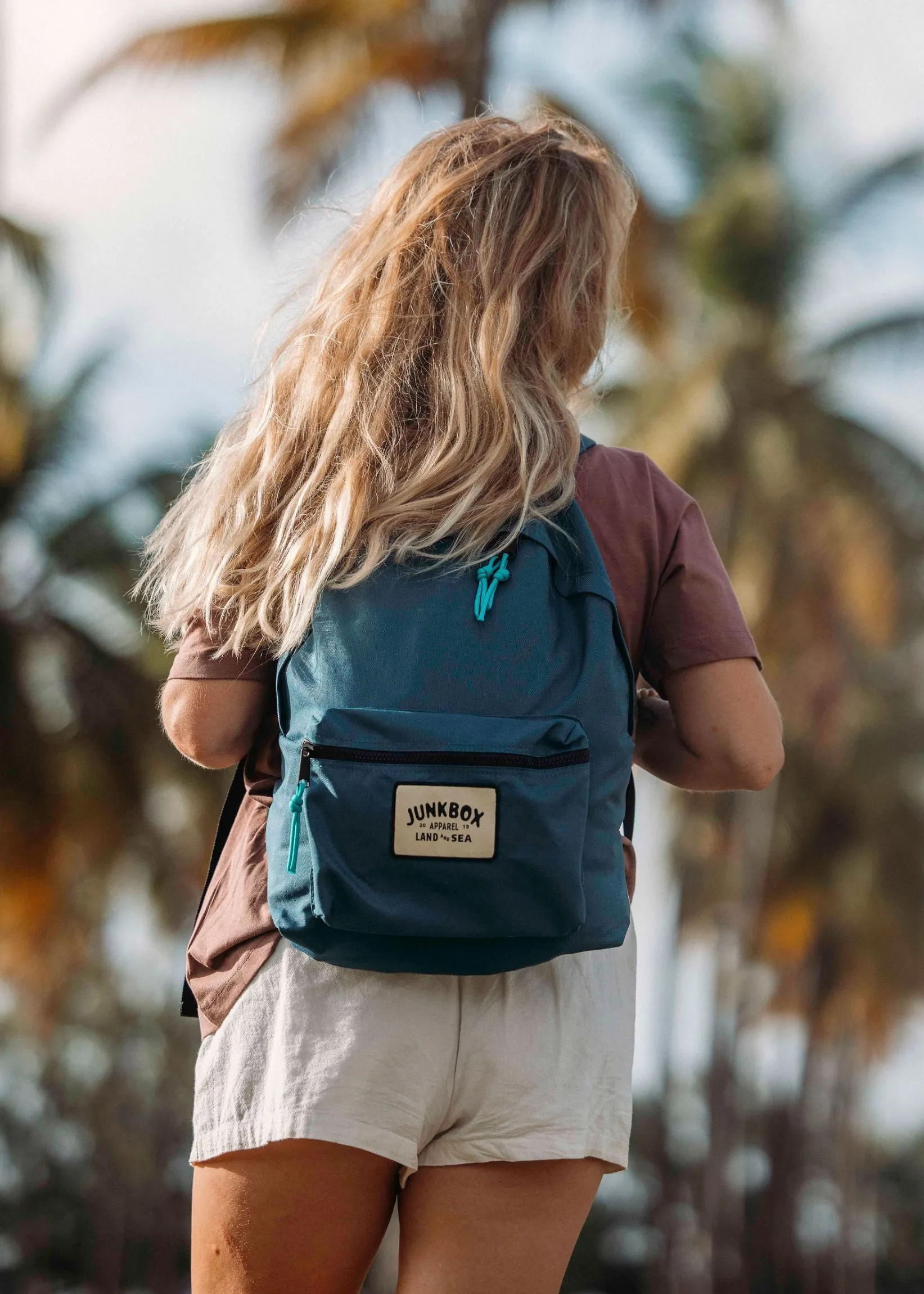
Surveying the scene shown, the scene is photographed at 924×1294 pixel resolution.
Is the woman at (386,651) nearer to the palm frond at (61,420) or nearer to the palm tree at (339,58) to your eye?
the palm tree at (339,58)

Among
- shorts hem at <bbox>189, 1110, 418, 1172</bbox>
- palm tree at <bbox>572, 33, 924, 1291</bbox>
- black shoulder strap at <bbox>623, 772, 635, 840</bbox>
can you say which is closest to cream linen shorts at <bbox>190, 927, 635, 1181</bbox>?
shorts hem at <bbox>189, 1110, 418, 1172</bbox>

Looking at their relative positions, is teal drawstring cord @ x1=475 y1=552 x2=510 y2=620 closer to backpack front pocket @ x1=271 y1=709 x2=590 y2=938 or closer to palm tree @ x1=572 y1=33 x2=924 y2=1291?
backpack front pocket @ x1=271 y1=709 x2=590 y2=938

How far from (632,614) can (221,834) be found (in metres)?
0.61

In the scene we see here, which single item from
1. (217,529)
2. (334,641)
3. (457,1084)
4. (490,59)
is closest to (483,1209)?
(457,1084)

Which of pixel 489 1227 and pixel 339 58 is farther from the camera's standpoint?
pixel 339 58

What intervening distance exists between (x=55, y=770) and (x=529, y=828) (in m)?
16.4

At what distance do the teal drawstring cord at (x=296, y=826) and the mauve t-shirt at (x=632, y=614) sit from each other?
0.51 ft

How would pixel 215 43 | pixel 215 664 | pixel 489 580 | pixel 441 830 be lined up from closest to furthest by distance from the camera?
pixel 441 830 < pixel 489 580 < pixel 215 664 < pixel 215 43

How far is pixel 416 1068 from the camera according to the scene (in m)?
1.65

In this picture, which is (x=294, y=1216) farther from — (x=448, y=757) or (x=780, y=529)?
(x=780, y=529)

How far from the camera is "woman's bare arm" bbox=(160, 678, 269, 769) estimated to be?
1.87 meters

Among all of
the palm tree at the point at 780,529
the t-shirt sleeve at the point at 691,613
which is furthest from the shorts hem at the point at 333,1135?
the palm tree at the point at 780,529

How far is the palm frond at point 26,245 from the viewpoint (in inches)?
605

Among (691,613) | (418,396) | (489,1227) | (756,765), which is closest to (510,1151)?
(489,1227)
